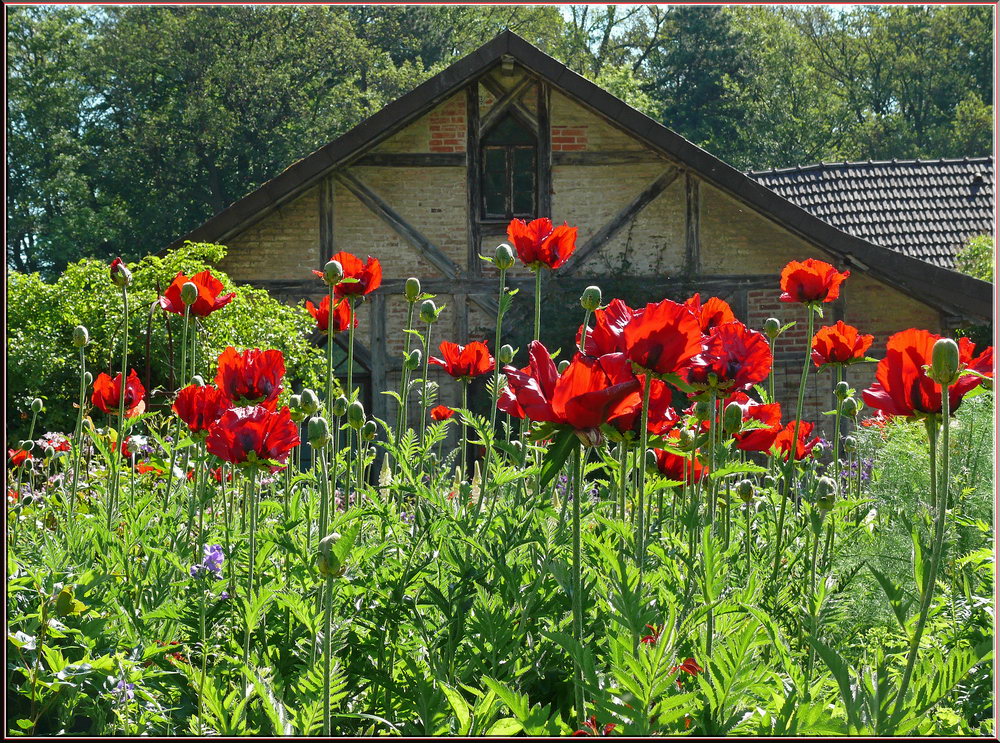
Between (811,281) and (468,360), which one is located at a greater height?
(811,281)

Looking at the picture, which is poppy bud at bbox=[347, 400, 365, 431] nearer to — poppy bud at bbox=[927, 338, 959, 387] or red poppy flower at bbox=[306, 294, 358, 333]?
red poppy flower at bbox=[306, 294, 358, 333]

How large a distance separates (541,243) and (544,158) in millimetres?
8250

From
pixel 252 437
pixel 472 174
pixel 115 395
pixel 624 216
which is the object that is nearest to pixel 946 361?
pixel 252 437

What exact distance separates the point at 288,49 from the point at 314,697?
25884 mm

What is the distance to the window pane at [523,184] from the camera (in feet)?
35.6

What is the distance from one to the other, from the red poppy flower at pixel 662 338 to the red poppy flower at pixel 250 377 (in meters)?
1.02

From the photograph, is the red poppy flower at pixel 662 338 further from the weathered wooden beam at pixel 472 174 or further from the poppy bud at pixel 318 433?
the weathered wooden beam at pixel 472 174

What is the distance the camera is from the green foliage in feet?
22.5

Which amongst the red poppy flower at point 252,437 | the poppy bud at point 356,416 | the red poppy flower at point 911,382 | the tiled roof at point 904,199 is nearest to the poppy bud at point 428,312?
the poppy bud at point 356,416

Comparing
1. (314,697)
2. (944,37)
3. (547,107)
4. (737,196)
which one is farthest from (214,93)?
(314,697)

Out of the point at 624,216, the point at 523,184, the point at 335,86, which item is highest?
the point at 335,86

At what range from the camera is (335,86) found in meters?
25.8

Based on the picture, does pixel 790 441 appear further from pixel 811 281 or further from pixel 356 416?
pixel 356 416

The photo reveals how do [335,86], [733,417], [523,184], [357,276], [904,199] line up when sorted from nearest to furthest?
[733,417]
[357,276]
[523,184]
[904,199]
[335,86]
